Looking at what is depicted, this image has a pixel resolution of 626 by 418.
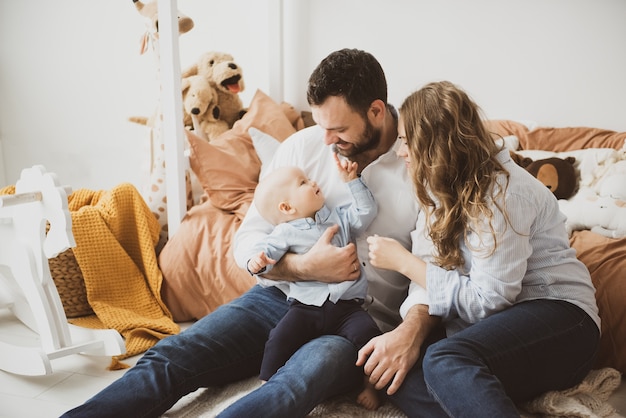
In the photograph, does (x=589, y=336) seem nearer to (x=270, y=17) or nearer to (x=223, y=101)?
(x=223, y=101)

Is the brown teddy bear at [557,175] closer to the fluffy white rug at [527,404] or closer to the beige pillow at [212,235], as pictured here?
the fluffy white rug at [527,404]

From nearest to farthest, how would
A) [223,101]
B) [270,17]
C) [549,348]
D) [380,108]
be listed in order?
[549,348] → [380,108] → [223,101] → [270,17]

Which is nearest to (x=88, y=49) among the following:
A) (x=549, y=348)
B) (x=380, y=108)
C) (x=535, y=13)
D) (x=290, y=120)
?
(x=290, y=120)

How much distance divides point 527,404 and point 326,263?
603mm

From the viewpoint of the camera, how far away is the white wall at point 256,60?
2488 millimetres

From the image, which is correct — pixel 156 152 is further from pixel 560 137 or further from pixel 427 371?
pixel 560 137

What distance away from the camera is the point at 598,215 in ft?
6.16

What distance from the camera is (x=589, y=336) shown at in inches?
51.1

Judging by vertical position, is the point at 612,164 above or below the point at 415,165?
below

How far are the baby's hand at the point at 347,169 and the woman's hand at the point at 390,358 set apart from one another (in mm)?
451

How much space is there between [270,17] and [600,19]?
1545mm

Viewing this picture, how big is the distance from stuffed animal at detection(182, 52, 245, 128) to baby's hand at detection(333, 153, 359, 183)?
3.94 feet

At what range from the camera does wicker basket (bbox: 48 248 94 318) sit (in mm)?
1986

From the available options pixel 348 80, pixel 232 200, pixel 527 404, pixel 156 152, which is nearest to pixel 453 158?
pixel 348 80
